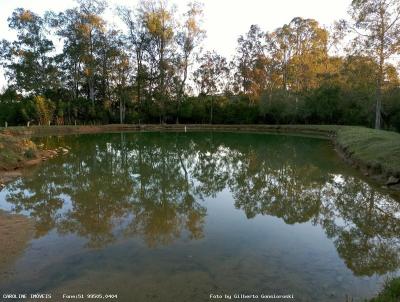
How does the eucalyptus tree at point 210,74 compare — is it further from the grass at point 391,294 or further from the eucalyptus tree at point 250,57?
the grass at point 391,294

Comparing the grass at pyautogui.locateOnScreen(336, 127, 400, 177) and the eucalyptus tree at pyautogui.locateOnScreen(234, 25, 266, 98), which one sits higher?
the eucalyptus tree at pyautogui.locateOnScreen(234, 25, 266, 98)

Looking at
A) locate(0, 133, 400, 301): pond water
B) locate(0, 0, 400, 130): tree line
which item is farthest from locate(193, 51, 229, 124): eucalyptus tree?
locate(0, 133, 400, 301): pond water

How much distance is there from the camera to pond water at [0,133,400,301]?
415 centimetres

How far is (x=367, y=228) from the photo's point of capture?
6.37m

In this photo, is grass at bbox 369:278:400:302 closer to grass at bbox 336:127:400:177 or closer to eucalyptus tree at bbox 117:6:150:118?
grass at bbox 336:127:400:177

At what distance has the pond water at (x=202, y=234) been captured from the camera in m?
4.15

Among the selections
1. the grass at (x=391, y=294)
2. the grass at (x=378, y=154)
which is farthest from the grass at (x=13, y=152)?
the grass at (x=378, y=154)

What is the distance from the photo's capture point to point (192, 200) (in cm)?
829

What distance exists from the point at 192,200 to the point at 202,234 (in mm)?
2346

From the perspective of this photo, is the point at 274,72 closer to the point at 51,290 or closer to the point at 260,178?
the point at 260,178

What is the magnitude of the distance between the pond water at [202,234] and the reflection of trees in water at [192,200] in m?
0.03

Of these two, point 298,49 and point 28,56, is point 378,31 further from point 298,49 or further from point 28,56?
point 28,56

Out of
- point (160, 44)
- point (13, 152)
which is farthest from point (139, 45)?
point (13, 152)

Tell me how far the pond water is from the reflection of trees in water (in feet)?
0.10
